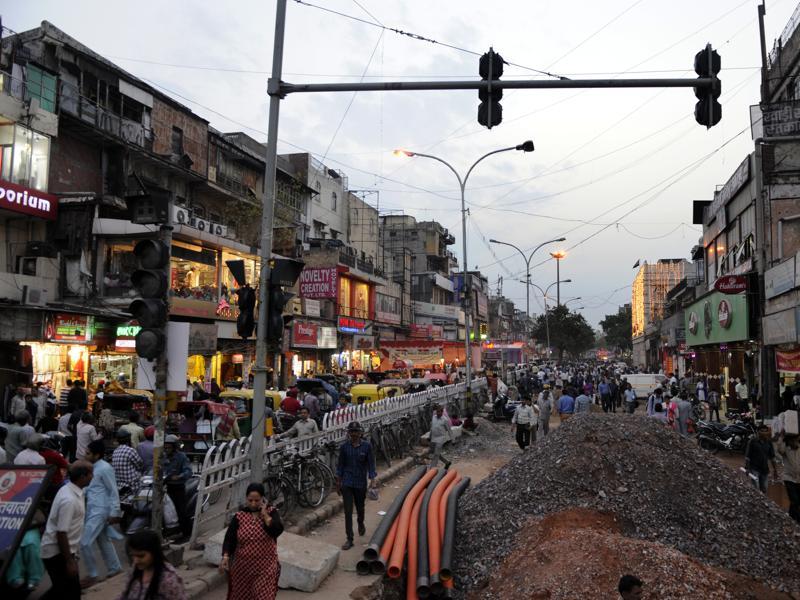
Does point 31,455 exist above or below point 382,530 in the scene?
above

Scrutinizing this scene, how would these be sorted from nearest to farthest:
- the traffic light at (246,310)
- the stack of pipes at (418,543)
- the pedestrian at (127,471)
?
1. the stack of pipes at (418,543)
2. the traffic light at (246,310)
3. the pedestrian at (127,471)

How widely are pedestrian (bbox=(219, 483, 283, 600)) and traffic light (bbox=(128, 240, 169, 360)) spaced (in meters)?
2.30

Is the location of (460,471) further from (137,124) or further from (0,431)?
(137,124)

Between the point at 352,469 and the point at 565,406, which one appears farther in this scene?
the point at 565,406

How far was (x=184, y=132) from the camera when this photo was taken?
2989cm

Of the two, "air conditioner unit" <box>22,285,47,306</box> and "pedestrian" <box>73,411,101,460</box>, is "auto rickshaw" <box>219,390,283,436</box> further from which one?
"air conditioner unit" <box>22,285,47,306</box>

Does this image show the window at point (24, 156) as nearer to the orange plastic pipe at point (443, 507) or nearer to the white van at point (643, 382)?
the orange plastic pipe at point (443, 507)

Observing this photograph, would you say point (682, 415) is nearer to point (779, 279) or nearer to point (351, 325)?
point (779, 279)

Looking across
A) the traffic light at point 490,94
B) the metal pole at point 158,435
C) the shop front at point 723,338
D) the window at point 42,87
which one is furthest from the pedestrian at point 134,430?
the shop front at point 723,338

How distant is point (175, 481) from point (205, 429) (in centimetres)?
423

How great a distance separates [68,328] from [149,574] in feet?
64.5

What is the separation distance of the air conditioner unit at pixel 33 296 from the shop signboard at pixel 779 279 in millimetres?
22988

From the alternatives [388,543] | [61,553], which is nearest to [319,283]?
[388,543]

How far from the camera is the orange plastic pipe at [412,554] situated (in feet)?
25.1
